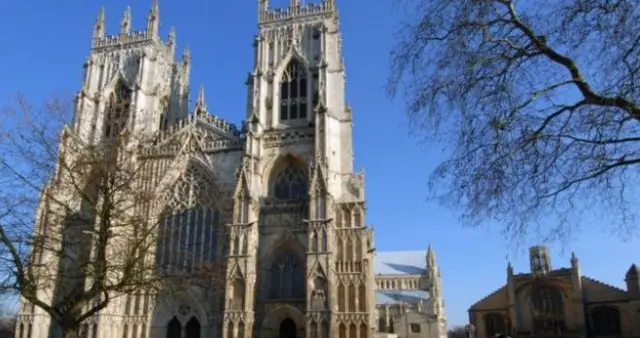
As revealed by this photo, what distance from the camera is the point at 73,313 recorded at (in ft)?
48.0

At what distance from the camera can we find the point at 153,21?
133 feet

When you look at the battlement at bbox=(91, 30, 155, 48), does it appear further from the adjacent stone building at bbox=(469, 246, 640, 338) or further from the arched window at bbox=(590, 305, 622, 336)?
the arched window at bbox=(590, 305, 622, 336)

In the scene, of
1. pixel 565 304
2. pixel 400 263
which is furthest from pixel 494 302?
pixel 400 263

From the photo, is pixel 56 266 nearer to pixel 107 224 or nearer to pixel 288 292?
pixel 107 224

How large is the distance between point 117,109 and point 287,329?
19.9 metres

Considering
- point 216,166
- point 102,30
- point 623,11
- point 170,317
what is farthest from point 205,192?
point 623,11

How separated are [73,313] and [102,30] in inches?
1265

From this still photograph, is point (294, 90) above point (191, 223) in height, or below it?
above

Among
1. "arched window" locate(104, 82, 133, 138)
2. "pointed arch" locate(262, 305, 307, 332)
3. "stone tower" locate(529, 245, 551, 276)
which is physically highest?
"arched window" locate(104, 82, 133, 138)

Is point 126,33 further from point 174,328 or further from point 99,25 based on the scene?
point 174,328

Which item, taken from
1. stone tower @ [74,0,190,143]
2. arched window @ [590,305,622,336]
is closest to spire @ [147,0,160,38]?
stone tower @ [74,0,190,143]

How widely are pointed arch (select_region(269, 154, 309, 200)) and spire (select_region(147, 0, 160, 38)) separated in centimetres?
1491

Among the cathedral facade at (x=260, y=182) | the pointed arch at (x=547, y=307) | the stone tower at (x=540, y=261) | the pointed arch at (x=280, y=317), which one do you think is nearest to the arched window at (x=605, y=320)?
the pointed arch at (x=547, y=307)

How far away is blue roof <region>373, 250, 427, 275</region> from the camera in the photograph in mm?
76750
